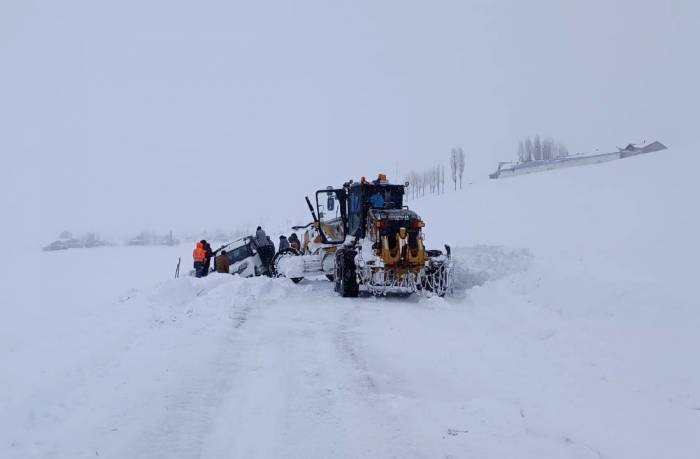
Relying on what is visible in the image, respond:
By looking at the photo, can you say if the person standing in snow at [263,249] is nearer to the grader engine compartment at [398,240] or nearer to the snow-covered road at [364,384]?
the grader engine compartment at [398,240]

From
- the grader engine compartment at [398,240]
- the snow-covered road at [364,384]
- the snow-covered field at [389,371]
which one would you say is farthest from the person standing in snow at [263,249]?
the snow-covered road at [364,384]

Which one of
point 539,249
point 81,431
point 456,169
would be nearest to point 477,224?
point 539,249

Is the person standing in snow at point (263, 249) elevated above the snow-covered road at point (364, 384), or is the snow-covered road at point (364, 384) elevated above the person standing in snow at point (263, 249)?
the person standing in snow at point (263, 249)

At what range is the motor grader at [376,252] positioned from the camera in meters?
12.1

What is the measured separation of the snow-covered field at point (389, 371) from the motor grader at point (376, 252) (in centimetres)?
61

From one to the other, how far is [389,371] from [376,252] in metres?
6.40

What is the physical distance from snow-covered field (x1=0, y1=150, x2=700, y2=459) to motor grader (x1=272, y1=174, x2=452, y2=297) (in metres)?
0.61

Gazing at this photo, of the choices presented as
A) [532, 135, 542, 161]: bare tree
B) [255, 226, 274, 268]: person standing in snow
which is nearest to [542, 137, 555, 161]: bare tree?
[532, 135, 542, 161]: bare tree

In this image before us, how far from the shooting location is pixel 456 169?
94.5 m

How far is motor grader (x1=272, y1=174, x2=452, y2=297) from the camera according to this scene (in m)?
12.1

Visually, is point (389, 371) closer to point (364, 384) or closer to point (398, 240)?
point (364, 384)

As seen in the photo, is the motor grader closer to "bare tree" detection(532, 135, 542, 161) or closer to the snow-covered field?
the snow-covered field

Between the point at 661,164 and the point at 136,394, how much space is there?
32673 millimetres

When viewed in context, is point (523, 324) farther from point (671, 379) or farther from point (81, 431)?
point (81, 431)
